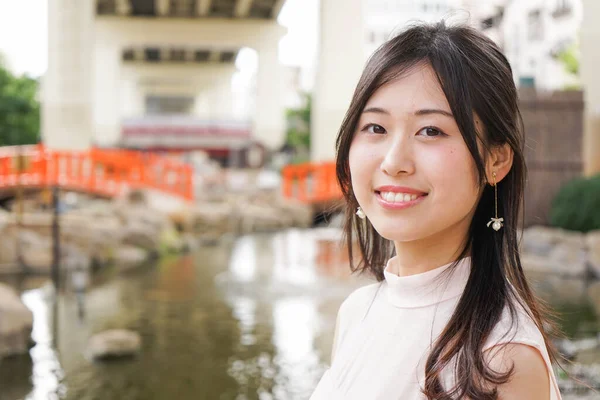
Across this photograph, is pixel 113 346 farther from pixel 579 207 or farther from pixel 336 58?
pixel 336 58

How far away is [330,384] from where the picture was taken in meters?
1.46

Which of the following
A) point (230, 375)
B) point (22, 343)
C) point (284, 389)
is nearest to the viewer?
point (284, 389)

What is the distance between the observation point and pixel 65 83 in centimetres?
2545

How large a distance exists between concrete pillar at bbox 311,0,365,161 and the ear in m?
22.5

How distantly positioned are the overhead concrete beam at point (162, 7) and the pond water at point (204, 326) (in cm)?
2467

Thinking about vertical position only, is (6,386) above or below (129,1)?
below

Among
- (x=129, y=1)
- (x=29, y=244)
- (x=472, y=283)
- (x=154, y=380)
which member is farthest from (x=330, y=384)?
(x=129, y=1)

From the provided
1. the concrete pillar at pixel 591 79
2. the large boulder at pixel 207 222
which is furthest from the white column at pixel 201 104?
the concrete pillar at pixel 591 79

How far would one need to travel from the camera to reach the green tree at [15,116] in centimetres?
2995

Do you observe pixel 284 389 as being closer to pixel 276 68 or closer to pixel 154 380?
pixel 154 380

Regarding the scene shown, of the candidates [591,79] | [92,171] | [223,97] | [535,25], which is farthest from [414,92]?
[223,97]

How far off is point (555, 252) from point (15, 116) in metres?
23.8

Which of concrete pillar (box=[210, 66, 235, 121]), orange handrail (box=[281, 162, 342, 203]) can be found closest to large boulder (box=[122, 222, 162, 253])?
orange handrail (box=[281, 162, 342, 203])

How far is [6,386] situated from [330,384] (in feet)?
16.3
